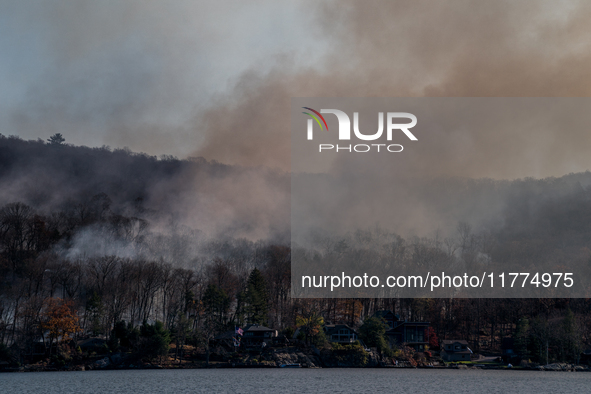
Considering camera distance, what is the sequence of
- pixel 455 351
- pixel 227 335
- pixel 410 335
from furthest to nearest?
pixel 410 335 → pixel 227 335 → pixel 455 351

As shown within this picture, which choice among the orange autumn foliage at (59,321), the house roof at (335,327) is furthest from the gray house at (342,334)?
the orange autumn foliage at (59,321)

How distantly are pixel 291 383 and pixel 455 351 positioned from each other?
47.9m

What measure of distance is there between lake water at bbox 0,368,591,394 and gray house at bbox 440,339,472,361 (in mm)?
19247

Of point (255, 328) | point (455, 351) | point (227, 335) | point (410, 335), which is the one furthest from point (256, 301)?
point (455, 351)

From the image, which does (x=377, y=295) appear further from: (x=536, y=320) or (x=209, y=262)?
(x=209, y=262)

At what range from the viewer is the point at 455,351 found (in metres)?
98.4

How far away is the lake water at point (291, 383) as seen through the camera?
2226 inches

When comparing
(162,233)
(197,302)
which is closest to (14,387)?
(197,302)

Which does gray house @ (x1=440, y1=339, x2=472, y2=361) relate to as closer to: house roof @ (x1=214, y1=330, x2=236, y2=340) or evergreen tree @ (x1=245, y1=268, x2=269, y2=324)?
evergreen tree @ (x1=245, y1=268, x2=269, y2=324)

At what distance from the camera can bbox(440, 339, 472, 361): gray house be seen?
97562mm

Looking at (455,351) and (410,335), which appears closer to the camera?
(455,351)

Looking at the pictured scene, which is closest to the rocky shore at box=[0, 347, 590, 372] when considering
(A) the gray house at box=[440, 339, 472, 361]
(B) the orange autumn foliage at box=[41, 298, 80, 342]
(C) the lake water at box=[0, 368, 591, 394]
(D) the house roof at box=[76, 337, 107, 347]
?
(A) the gray house at box=[440, 339, 472, 361]

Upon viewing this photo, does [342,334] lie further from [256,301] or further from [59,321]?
[59,321]

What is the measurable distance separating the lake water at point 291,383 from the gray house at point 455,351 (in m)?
19.2
